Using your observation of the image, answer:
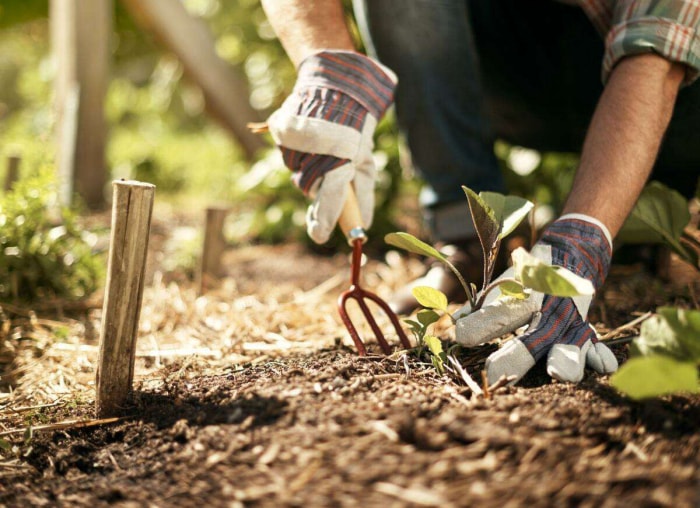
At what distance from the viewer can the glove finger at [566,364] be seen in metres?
1.06

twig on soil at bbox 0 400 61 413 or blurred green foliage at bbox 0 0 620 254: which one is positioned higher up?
blurred green foliage at bbox 0 0 620 254

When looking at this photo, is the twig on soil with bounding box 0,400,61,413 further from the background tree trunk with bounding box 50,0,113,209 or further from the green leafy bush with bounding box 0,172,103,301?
the background tree trunk with bounding box 50,0,113,209

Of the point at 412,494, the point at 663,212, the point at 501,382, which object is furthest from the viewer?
the point at 663,212

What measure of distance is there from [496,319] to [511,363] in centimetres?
8

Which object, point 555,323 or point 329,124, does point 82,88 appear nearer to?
point 329,124

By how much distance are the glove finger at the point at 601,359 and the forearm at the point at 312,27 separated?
0.83m

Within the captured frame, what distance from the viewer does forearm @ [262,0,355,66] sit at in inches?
55.8

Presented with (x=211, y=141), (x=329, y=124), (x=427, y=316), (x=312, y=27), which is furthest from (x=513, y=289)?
(x=211, y=141)

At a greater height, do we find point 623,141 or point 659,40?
point 659,40

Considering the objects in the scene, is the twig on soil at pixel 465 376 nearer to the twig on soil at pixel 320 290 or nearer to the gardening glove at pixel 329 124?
the gardening glove at pixel 329 124

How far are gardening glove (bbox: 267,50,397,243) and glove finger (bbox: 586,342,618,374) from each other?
576 millimetres

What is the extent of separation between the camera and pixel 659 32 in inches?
51.8

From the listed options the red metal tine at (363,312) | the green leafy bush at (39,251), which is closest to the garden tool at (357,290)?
the red metal tine at (363,312)

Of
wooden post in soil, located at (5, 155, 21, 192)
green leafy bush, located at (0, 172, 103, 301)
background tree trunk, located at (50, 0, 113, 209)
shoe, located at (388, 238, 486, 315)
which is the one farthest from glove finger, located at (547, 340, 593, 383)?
background tree trunk, located at (50, 0, 113, 209)
